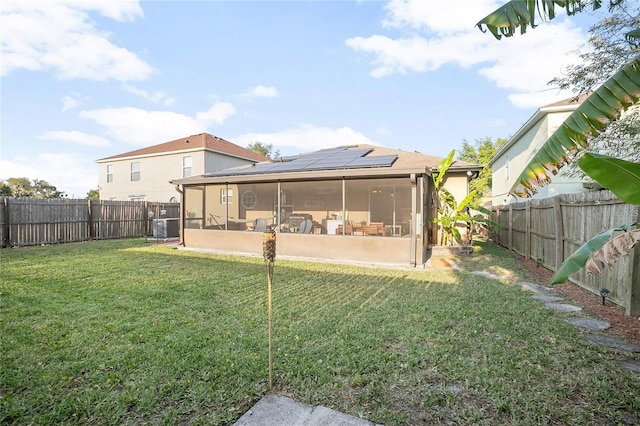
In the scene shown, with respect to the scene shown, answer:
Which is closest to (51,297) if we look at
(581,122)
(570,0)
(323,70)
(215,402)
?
(215,402)

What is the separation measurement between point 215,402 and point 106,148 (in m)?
29.7

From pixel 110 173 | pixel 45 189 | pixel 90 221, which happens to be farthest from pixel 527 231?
pixel 45 189

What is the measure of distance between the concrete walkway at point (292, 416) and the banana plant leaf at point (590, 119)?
298cm

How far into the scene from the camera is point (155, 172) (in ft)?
75.1

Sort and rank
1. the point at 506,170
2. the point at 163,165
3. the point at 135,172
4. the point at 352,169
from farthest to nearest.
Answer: the point at 135,172, the point at 163,165, the point at 506,170, the point at 352,169

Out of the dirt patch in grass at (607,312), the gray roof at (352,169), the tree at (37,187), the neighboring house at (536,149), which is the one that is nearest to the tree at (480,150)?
the neighboring house at (536,149)

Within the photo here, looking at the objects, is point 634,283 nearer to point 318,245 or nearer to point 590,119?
point 590,119

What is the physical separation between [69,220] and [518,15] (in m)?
17.9

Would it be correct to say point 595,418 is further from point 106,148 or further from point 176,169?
point 106,148

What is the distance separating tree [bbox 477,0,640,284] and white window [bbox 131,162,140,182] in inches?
1002

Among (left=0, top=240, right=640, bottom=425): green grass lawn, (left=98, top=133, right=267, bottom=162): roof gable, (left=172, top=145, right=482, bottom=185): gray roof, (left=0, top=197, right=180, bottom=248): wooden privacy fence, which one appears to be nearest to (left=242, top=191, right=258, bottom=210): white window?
(left=172, top=145, right=482, bottom=185): gray roof

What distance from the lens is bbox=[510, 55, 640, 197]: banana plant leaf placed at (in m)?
3.02

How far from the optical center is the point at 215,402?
2553 millimetres

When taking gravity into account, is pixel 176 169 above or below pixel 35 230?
above
